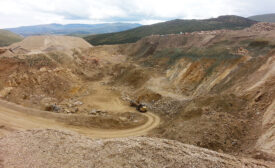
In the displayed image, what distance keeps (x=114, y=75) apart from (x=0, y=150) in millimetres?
29374

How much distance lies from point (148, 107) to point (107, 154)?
53.5ft

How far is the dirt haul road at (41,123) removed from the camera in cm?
1909

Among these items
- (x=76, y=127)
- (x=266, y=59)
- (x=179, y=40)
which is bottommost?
(x=76, y=127)

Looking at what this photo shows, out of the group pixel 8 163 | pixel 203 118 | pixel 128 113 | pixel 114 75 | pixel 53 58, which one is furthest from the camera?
pixel 114 75

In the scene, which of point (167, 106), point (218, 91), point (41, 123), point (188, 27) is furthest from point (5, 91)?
point (188, 27)

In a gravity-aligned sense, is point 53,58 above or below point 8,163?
above

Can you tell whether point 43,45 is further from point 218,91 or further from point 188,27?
point 188,27

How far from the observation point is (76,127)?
20.4 metres

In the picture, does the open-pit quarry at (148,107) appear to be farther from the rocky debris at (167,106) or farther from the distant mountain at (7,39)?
the distant mountain at (7,39)

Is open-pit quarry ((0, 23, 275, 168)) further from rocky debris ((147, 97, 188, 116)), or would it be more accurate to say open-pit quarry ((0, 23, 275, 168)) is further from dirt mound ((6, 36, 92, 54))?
dirt mound ((6, 36, 92, 54))

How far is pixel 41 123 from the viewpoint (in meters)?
20.7

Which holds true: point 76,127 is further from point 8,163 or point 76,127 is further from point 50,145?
point 8,163

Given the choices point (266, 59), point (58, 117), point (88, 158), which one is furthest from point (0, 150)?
point (266, 59)

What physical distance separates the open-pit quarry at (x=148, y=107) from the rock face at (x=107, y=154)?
0.05 meters
